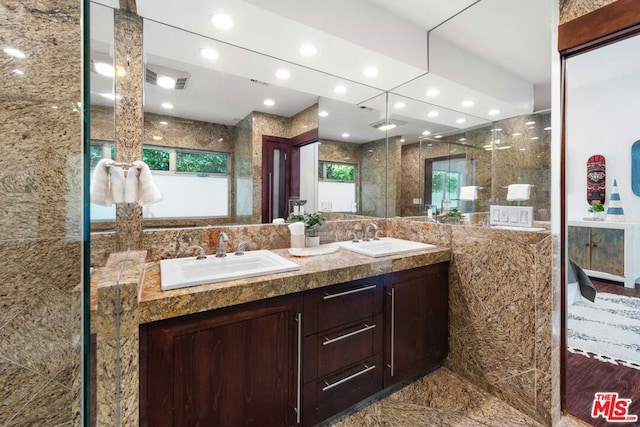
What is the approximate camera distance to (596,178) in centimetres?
233

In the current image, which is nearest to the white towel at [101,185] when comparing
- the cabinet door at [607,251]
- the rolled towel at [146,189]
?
the rolled towel at [146,189]

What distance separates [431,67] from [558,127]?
0.98 m

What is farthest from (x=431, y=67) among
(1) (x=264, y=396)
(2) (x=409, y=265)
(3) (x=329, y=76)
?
(1) (x=264, y=396)

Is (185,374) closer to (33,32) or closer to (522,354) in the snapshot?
(33,32)

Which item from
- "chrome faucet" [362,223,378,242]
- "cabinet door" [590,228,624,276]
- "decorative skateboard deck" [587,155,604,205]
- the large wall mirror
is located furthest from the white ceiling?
"cabinet door" [590,228,624,276]

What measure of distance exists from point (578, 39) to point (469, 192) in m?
1.00

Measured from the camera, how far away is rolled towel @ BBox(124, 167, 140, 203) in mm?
1176

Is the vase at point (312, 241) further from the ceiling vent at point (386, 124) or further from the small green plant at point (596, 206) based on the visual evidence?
the small green plant at point (596, 206)

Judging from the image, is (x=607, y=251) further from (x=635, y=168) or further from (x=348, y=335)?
(x=348, y=335)

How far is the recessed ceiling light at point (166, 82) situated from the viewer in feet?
5.02

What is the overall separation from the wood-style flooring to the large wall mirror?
1200 mm

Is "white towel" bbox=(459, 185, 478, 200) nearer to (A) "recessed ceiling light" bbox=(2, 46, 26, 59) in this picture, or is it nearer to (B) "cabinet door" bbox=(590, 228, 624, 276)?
(B) "cabinet door" bbox=(590, 228, 624, 276)

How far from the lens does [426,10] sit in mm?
1803

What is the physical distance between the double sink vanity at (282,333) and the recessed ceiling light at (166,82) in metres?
1.05
